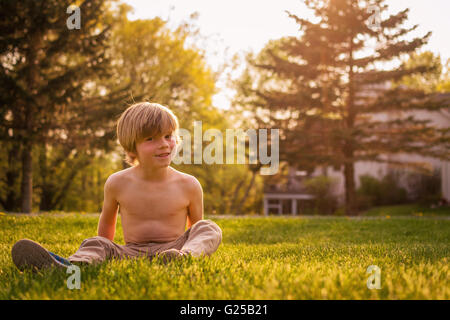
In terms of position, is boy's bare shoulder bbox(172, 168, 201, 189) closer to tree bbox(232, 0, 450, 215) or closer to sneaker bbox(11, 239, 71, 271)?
sneaker bbox(11, 239, 71, 271)

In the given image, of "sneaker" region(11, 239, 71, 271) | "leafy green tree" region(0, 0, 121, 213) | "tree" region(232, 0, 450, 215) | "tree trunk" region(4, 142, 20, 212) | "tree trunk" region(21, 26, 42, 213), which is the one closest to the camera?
"sneaker" region(11, 239, 71, 271)

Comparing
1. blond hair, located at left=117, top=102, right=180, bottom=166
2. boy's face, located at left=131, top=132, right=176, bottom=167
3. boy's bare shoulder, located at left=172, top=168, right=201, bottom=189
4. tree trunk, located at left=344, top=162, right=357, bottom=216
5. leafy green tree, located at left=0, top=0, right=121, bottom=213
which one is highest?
leafy green tree, located at left=0, top=0, right=121, bottom=213

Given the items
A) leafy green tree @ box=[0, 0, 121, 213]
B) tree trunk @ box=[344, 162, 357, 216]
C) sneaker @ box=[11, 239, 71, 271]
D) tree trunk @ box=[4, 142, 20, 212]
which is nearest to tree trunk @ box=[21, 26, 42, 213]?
leafy green tree @ box=[0, 0, 121, 213]

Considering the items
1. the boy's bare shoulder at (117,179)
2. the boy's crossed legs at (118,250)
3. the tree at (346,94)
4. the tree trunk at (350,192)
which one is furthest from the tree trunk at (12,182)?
the boy's crossed legs at (118,250)

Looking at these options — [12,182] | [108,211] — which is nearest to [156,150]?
[108,211]

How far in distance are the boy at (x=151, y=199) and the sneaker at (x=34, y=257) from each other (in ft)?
0.93

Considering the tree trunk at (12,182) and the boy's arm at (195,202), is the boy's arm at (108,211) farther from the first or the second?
the tree trunk at (12,182)

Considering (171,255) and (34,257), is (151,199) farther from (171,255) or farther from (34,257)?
(34,257)

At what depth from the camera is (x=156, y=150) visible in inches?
123

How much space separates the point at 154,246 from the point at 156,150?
2.45ft

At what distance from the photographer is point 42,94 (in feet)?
37.3

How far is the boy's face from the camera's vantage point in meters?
3.12
